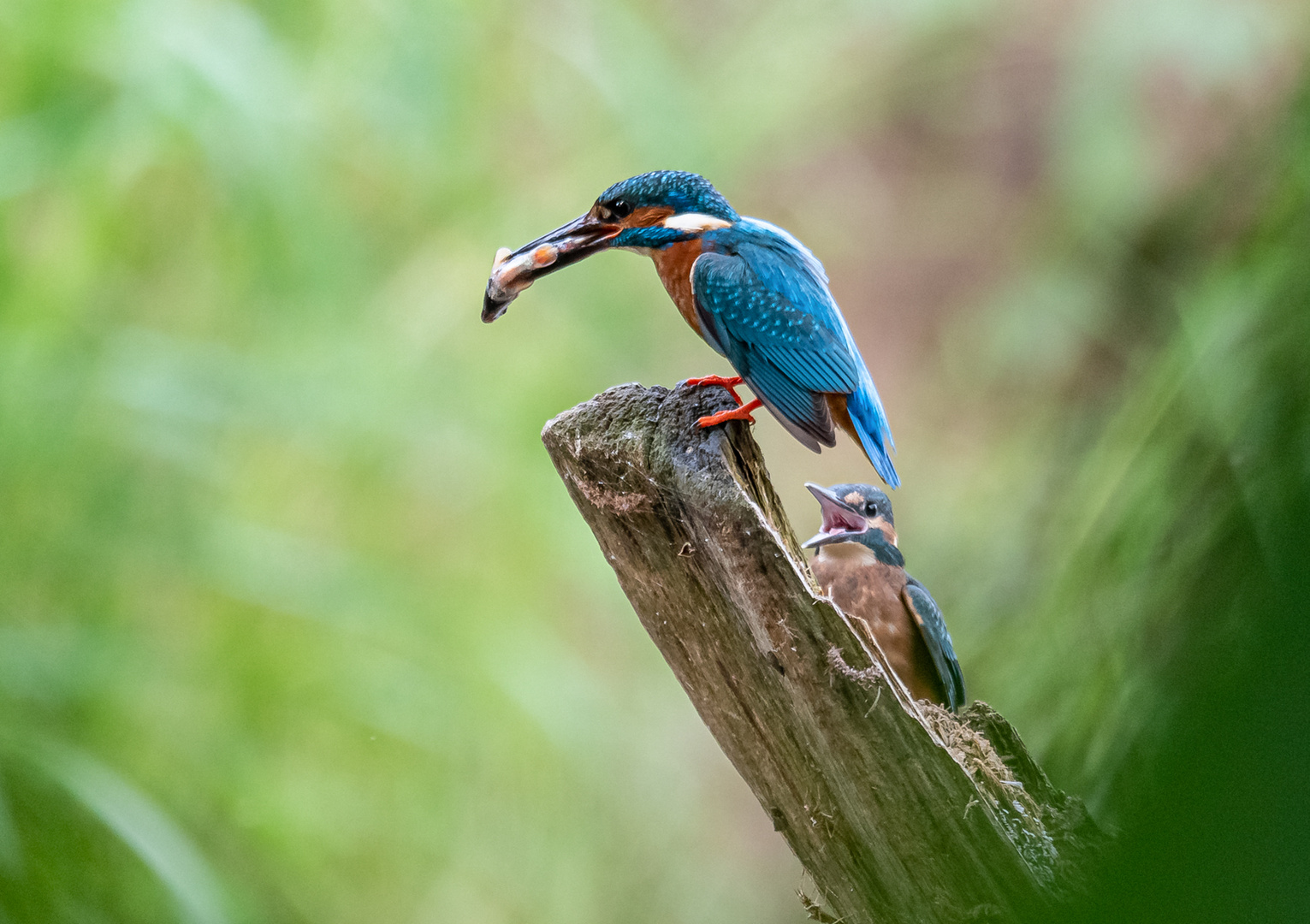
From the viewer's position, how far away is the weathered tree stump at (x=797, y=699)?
73cm

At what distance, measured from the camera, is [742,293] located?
904 mm

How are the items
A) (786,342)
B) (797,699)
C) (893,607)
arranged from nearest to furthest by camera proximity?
(797,699)
(786,342)
(893,607)

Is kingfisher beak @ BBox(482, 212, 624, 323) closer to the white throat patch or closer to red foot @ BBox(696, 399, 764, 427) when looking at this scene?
the white throat patch

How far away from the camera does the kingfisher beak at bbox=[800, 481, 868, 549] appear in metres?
1.05

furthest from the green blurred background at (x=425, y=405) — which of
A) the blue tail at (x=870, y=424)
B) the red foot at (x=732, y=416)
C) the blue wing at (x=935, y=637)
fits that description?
the red foot at (x=732, y=416)

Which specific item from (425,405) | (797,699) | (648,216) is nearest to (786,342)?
(648,216)

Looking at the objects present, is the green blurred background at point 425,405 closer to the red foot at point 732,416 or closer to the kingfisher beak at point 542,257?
the red foot at point 732,416

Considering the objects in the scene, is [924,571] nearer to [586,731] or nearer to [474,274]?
Answer: [586,731]

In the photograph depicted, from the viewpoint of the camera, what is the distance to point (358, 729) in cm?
205

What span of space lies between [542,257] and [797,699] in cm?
43

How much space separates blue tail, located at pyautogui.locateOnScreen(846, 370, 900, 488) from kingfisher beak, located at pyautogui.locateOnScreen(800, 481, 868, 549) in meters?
0.12

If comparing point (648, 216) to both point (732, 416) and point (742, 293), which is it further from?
point (732, 416)

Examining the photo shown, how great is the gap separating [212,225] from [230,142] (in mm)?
260

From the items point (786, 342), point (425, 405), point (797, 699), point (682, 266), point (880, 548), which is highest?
point (425, 405)
